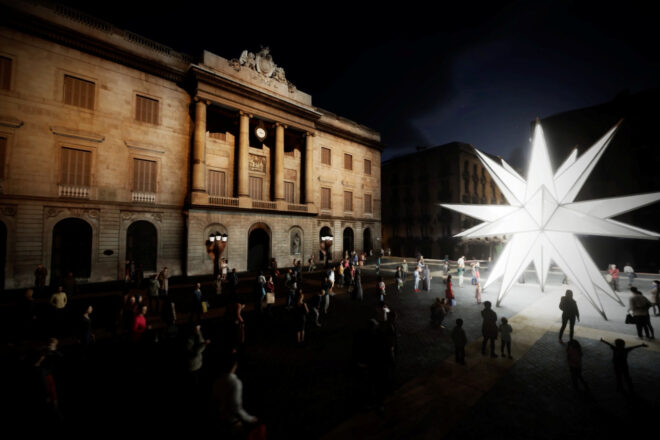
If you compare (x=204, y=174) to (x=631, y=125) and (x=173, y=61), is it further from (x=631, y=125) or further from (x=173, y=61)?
(x=631, y=125)

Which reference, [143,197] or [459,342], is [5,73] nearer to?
[143,197]

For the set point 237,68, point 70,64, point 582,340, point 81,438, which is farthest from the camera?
point 237,68

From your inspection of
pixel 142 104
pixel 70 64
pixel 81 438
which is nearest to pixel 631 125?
pixel 81 438

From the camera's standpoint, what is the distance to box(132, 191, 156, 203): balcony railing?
61.2ft

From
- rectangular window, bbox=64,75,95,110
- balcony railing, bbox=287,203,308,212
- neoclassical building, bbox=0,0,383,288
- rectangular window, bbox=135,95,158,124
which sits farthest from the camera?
balcony railing, bbox=287,203,308,212

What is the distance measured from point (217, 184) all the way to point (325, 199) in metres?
12.1

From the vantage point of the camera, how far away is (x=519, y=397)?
17.4 ft

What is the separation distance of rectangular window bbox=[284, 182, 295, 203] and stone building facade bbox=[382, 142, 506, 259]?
2144cm

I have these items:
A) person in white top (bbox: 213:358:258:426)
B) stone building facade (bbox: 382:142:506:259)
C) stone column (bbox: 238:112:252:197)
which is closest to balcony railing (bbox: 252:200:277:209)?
stone column (bbox: 238:112:252:197)

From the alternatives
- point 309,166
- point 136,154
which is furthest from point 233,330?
point 309,166

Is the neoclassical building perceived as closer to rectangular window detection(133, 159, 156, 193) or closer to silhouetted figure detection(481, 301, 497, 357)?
rectangular window detection(133, 159, 156, 193)

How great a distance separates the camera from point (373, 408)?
16.1 feet

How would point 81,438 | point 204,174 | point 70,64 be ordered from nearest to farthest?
point 81,438 → point 70,64 → point 204,174

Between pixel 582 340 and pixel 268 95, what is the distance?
998 inches
